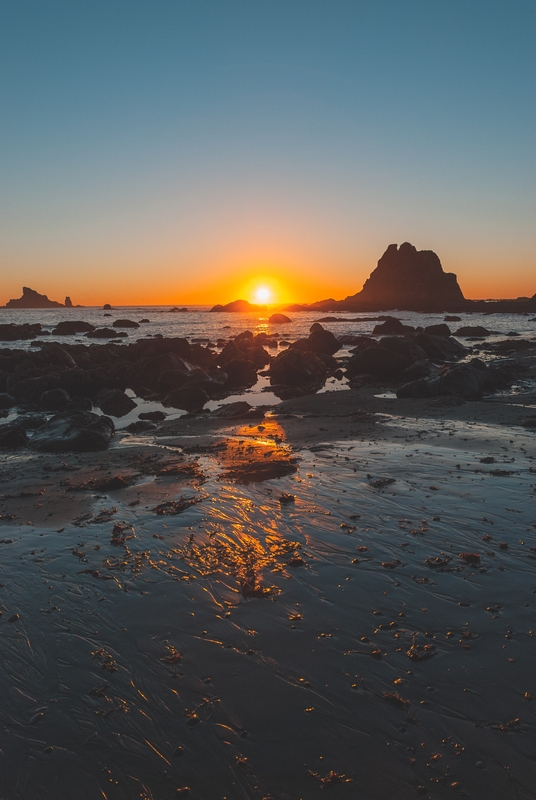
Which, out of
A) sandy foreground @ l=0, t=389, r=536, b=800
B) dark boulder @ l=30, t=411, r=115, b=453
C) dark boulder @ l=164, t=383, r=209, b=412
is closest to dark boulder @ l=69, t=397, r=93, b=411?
dark boulder @ l=164, t=383, r=209, b=412

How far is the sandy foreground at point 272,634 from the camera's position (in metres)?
3.77

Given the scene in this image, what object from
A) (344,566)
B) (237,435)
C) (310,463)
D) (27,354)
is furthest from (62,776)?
(27,354)

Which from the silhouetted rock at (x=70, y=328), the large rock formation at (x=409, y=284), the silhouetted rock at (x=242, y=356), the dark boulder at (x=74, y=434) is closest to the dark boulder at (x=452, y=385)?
the dark boulder at (x=74, y=434)

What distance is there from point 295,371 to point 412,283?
157 metres

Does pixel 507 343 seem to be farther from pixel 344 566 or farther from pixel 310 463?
pixel 344 566

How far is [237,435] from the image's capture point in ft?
46.4

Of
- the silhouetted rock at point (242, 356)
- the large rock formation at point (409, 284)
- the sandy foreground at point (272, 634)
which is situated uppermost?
the large rock formation at point (409, 284)

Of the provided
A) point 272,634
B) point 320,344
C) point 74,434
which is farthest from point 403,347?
point 272,634

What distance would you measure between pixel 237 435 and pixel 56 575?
790 cm

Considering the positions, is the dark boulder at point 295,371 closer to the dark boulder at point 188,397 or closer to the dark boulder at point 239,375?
the dark boulder at point 239,375

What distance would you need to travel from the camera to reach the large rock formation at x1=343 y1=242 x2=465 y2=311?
163 meters

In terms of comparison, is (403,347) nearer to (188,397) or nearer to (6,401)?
(188,397)

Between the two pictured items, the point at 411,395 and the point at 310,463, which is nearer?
the point at 310,463

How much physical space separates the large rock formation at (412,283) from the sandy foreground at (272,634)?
151 m
